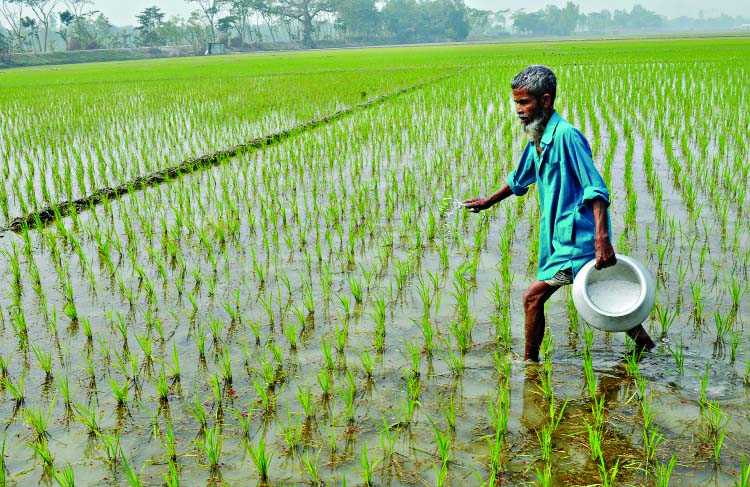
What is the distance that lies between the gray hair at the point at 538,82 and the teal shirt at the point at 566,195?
10cm

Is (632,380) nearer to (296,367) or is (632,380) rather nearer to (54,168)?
(296,367)

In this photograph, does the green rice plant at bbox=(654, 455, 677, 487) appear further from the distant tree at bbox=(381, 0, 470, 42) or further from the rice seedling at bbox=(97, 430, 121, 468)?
the distant tree at bbox=(381, 0, 470, 42)

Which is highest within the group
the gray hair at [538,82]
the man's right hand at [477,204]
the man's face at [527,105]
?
the gray hair at [538,82]

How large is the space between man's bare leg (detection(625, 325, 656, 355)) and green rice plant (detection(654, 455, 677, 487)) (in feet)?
2.13

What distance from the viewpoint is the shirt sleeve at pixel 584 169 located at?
2.30m

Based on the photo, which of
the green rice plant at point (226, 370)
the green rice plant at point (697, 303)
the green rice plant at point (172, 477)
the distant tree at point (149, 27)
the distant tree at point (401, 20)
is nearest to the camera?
the green rice plant at point (172, 477)

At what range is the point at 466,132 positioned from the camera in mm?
8328

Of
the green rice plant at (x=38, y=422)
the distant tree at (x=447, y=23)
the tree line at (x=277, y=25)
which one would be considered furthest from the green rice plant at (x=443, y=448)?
the distant tree at (x=447, y=23)

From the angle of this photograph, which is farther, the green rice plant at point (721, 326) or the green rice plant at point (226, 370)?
the green rice plant at point (721, 326)

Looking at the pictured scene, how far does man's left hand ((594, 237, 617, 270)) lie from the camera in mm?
2285

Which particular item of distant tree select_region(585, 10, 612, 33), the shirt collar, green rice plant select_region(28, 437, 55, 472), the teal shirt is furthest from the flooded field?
distant tree select_region(585, 10, 612, 33)

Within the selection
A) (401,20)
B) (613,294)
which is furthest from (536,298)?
(401,20)

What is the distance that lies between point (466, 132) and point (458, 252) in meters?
4.51

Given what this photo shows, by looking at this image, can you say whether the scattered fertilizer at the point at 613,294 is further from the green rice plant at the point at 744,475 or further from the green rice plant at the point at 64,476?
the green rice plant at the point at 64,476
